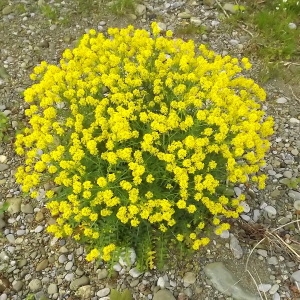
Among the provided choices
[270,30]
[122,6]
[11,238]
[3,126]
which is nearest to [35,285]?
[11,238]

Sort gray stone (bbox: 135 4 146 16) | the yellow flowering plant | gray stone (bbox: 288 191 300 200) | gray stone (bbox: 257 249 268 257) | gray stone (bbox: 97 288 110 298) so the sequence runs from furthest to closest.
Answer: gray stone (bbox: 135 4 146 16) → gray stone (bbox: 288 191 300 200) → gray stone (bbox: 257 249 268 257) → gray stone (bbox: 97 288 110 298) → the yellow flowering plant

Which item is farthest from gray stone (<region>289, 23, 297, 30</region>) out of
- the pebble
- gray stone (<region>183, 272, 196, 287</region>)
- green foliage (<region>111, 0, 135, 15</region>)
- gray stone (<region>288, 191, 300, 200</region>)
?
the pebble

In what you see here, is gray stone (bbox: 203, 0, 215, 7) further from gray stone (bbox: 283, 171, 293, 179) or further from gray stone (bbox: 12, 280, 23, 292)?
gray stone (bbox: 12, 280, 23, 292)

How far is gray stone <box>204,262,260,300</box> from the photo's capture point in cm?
420

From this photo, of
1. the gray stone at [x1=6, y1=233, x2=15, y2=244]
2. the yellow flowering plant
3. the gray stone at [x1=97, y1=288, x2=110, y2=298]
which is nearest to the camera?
the yellow flowering plant

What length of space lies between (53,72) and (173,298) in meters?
2.22

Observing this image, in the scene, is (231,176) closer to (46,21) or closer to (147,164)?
(147,164)

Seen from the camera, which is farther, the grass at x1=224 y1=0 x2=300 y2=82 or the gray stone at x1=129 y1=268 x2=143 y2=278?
the grass at x1=224 y1=0 x2=300 y2=82

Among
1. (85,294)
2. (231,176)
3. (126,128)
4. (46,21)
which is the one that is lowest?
(85,294)

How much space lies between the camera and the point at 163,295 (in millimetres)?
4160

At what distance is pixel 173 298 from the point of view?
13.7 feet

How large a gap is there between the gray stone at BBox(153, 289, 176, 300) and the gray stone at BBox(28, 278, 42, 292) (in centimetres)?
105

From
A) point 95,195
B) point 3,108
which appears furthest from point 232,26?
point 95,195

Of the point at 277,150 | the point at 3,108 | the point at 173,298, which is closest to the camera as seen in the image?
the point at 173,298
